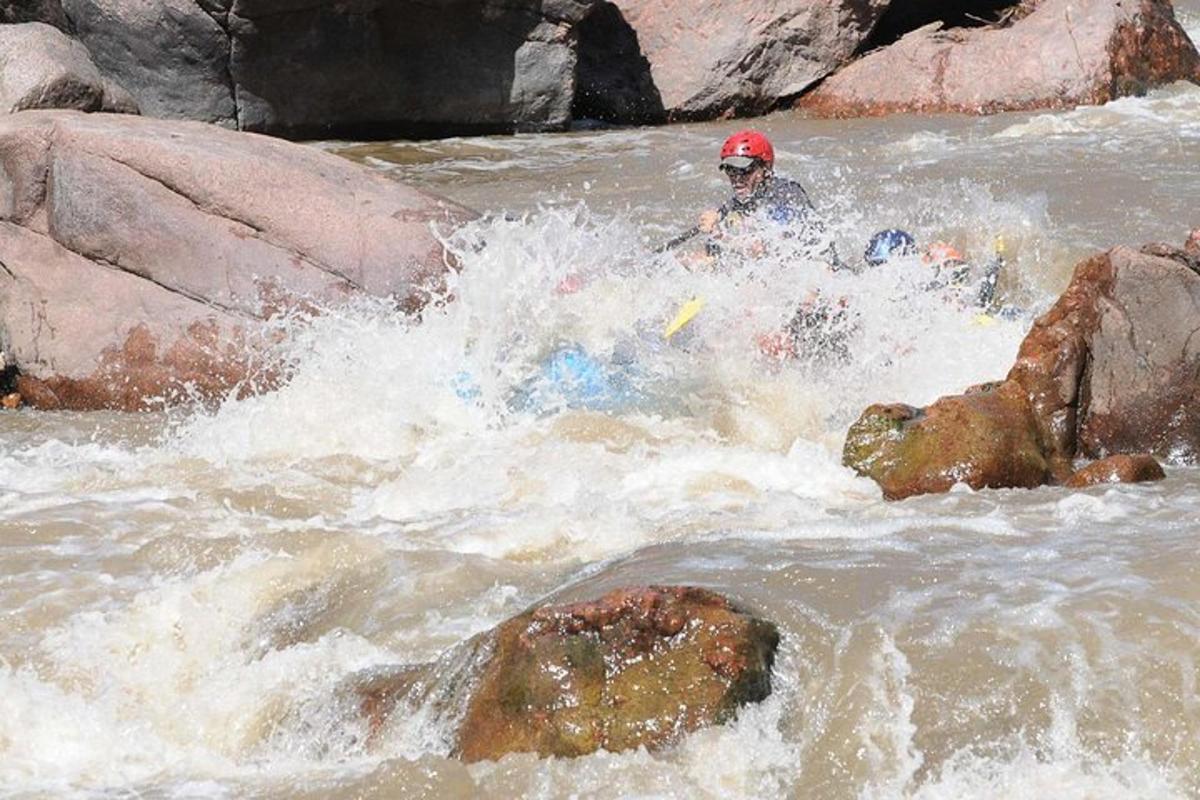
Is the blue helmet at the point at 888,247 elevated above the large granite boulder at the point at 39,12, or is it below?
below

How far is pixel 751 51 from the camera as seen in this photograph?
1431 centimetres


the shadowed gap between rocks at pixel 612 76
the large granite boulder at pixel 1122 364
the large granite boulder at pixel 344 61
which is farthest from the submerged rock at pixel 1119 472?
the shadowed gap between rocks at pixel 612 76

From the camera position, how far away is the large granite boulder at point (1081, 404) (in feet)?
20.1

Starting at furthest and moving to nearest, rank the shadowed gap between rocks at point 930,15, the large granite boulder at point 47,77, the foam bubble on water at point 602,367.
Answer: the shadowed gap between rocks at point 930,15 < the large granite boulder at point 47,77 < the foam bubble on water at point 602,367

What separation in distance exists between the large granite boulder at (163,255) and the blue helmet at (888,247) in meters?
2.01

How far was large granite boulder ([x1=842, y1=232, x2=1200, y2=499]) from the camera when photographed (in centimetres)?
611

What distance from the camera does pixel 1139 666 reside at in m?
4.22

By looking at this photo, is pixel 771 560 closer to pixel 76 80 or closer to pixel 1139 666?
pixel 1139 666

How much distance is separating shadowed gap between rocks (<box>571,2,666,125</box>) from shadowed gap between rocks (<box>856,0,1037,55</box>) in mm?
2109

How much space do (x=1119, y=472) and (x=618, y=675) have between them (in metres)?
2.60

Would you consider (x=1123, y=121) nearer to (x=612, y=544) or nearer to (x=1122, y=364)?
(x=1122, y=364)

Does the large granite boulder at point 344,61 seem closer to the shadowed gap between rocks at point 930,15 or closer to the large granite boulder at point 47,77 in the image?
the large granite boulder at point 47,77

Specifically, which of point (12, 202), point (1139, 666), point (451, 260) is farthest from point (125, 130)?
point (1139, 666)

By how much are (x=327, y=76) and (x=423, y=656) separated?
376 inches
